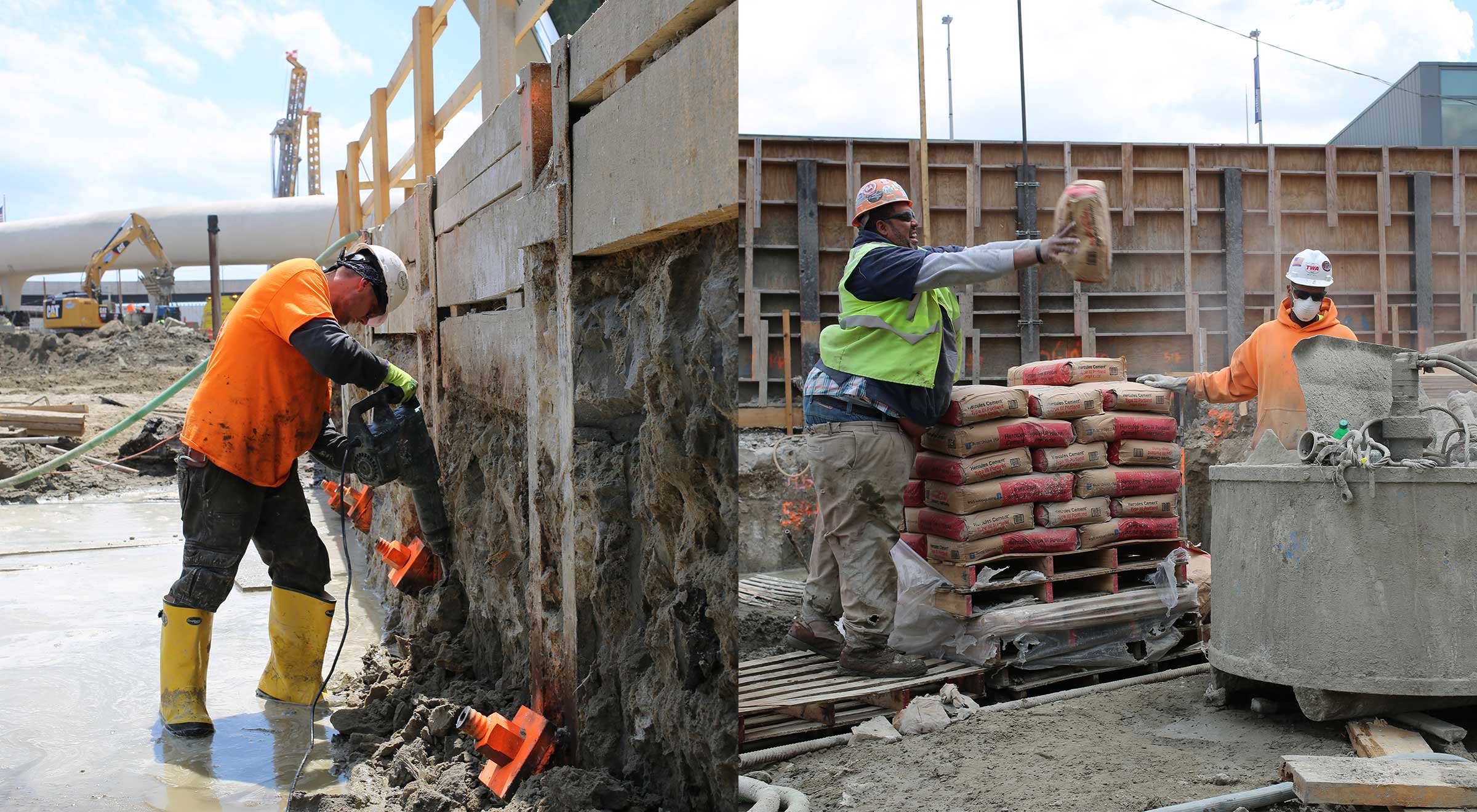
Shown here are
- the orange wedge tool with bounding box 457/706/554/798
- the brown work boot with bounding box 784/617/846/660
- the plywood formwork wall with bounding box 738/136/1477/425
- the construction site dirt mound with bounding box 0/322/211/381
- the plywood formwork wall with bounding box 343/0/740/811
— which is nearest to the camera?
the plywood formwork wall with bounding box 343/0/740/811

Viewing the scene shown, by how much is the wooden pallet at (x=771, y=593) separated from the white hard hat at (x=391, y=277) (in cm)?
257

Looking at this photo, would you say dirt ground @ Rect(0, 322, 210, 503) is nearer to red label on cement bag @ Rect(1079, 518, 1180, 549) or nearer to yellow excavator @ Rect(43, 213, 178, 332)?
yellow excavator @ Rect(43, 213, 178, 332)

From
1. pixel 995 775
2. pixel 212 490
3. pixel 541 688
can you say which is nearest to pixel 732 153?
pixel 541 688

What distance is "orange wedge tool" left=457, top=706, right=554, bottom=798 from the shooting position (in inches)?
116

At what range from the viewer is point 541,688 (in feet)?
10.6

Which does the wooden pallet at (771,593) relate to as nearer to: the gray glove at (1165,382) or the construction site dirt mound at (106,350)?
the gray glove at (1165,382)

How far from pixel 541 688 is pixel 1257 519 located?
2.60 m

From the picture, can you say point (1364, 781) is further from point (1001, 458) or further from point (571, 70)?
point (571, 70)

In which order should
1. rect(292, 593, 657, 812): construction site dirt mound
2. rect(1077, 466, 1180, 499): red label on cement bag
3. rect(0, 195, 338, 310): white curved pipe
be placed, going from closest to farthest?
1. rect(292, 593, 657, 812): construction site dirt mound
2. rect(1077, 466, 1180, 499): red label on cement bag
3. rect(0, 195, 338, 310): white curved pipe

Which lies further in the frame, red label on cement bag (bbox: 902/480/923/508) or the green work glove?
red label on cement bag (bbox: 902/480/923/508)

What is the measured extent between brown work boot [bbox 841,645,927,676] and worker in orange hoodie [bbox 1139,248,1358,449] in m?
2.14

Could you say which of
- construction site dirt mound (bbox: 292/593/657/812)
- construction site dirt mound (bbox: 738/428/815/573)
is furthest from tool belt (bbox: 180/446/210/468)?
construction site dirt mound (bbox: 738/428/815/573)

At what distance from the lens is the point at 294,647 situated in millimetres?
4238

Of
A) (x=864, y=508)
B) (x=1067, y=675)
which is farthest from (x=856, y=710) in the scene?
A: (x=1067, y=675)
